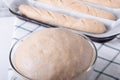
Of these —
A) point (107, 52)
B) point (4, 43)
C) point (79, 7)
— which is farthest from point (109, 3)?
point (4, 43)

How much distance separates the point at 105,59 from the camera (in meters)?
0.58

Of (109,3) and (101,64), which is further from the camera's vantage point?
(109,3)

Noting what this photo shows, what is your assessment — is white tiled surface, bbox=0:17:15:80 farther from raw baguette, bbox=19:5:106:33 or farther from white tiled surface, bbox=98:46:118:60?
white tiled surface, bbox=98:46:118:60

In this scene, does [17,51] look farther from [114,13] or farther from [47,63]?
[114,13]

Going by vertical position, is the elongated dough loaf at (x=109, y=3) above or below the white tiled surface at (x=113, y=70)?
above

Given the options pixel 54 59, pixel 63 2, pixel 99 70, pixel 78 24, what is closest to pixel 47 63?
pixel 54 59

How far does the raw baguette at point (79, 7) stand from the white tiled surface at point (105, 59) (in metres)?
0.09

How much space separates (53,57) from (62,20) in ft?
0.91

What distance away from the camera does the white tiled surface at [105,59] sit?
0.53 m

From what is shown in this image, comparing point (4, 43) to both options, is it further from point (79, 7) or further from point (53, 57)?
point (53, 57)

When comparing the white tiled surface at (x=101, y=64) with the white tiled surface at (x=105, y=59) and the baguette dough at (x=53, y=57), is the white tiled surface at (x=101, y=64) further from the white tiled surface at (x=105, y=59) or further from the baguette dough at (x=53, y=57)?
the baguette dough at (x=53, y=57)

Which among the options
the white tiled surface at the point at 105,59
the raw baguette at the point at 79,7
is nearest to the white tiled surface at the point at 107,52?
the white tiled surface at the point at 105,59

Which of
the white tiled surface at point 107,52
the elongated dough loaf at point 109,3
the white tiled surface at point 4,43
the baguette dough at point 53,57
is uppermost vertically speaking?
the baguette dough at point 53,57

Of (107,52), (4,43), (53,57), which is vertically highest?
(53,57)
